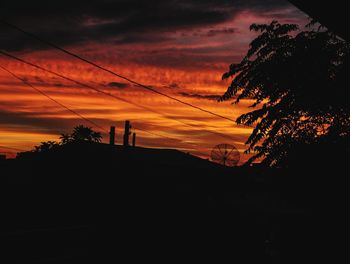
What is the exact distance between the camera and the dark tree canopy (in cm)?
1184

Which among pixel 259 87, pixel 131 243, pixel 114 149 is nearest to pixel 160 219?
pixel 131 243

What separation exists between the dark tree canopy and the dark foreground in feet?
3.89

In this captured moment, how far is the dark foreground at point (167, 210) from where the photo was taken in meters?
13.8

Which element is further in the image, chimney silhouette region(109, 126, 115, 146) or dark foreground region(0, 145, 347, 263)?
chimney silhouette region(109, 126, 115, 146)

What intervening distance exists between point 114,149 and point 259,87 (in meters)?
7.97

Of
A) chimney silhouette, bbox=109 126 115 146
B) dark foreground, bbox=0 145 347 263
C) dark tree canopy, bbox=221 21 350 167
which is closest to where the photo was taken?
dark tree canopy, bbox=221 21 350 167

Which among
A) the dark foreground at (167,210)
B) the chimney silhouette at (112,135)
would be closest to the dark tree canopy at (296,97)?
the dark foreground at (167,210)

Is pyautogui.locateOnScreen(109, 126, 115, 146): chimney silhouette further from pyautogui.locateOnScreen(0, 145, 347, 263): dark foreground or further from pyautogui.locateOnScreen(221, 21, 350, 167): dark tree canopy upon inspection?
pyautogui.locateOnScreen(221, 21, 350, 167): dark tree canopy

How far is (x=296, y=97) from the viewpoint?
40.1 feet

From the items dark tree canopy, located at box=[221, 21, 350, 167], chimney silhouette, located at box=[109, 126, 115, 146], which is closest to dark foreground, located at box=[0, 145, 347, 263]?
dark tree canopy, located at box=[221, 21, 350, 167]

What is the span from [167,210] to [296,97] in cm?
731

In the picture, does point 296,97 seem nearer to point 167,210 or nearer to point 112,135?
point 167,210

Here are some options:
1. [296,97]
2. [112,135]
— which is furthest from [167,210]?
[112,135]

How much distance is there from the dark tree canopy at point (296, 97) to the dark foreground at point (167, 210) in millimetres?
1187
